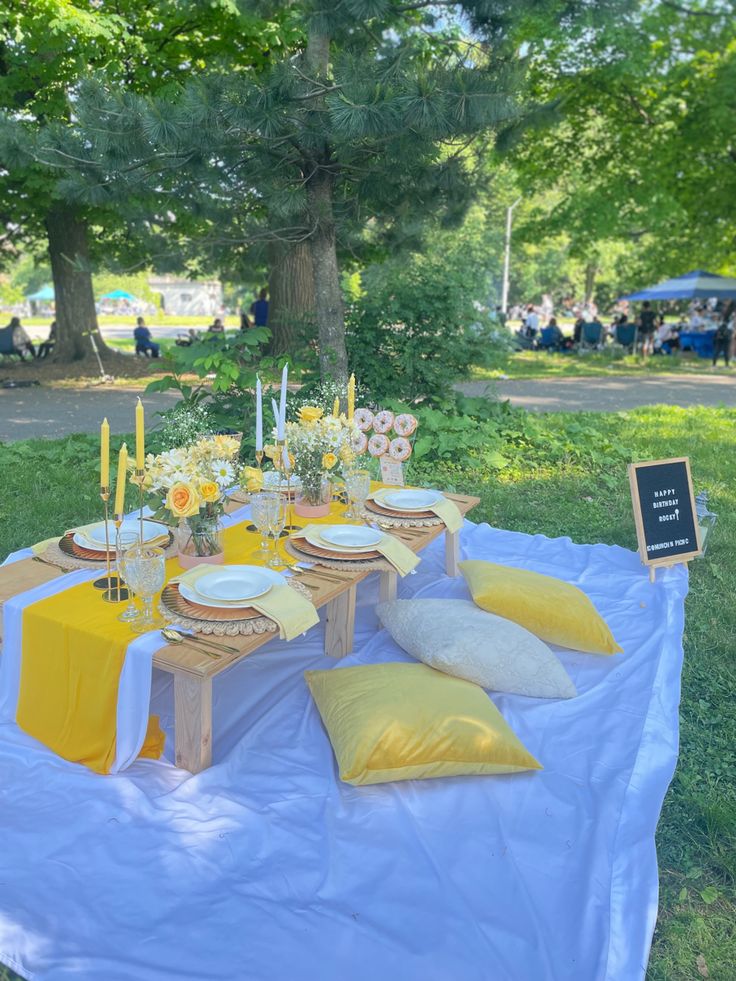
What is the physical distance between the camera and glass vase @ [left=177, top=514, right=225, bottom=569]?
3.10 m

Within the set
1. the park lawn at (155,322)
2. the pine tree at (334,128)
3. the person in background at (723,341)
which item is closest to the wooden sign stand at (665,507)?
the pine tree at (334,128)

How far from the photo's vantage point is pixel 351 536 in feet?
11.1

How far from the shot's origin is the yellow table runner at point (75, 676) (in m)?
2.59

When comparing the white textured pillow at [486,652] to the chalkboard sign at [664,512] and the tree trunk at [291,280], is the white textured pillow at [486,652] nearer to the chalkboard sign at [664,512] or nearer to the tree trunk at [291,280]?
the chalkboard sign at [664,512]

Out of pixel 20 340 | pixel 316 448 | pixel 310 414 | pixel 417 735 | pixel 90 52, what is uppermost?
pixel 90 52

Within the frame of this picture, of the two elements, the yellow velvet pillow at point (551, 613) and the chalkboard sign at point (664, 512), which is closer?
the yellow velvet pillow at point (551, 613)

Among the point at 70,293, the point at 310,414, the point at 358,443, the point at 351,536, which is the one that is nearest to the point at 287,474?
the point at 310,414

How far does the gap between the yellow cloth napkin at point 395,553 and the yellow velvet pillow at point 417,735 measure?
0.54m

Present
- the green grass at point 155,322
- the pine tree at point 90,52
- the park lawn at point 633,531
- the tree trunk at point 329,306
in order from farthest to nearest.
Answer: the green grass at point 155,322 < the pine tree at point 90,52 < the tree trunk at point 329,306 < the park lawn at point 633,531

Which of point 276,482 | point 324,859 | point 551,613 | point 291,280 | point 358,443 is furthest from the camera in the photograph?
point 291,280

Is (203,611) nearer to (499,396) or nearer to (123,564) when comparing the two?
(123,564)

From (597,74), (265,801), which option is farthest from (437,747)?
(597,74)

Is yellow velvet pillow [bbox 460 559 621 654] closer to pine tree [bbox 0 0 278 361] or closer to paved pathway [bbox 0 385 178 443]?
paved pathway [bbox 0 385 178 443]

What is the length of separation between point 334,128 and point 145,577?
417cm
